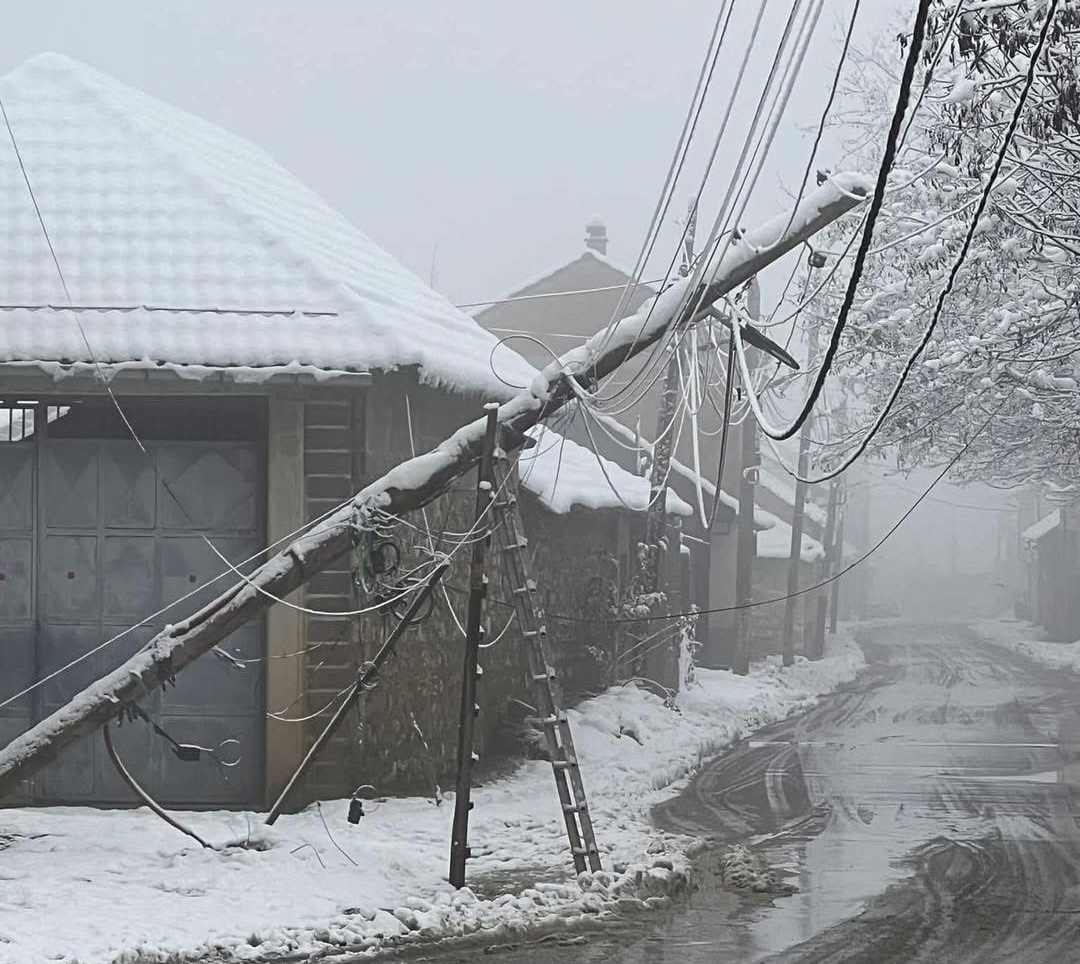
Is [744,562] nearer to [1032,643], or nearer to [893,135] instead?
[1032,643]

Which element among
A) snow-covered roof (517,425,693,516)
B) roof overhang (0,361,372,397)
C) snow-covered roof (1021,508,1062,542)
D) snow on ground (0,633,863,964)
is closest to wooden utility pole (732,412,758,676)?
snow-covered roof (517,425,693,516)

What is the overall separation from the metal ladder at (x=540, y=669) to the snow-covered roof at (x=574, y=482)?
4.56 m

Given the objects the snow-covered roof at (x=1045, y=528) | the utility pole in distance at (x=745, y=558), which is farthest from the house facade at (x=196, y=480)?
the snow-covered roof at (x=1045, y=528)

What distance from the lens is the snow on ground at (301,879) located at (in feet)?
29.8

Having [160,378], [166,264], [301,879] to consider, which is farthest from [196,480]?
[301,879]

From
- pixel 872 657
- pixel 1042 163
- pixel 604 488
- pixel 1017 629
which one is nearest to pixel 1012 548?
pixel 1017 629

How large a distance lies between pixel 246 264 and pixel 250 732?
12.9 feet

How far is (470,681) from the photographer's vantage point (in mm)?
→ 10680

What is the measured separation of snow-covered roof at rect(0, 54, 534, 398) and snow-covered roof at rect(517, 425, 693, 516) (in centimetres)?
223

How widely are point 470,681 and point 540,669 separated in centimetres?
62

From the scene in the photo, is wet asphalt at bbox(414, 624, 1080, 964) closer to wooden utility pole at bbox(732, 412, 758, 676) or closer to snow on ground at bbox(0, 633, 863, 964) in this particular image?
snow on ground at bbox(0, 633, 863, 964)

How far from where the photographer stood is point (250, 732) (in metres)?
13.5

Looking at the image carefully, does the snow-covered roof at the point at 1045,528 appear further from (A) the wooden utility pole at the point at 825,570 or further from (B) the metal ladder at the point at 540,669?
(B) the metal ladder at the point at 540,669

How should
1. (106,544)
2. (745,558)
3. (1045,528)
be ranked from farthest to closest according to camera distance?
(1045,528) → (745,558) → (106,544)
